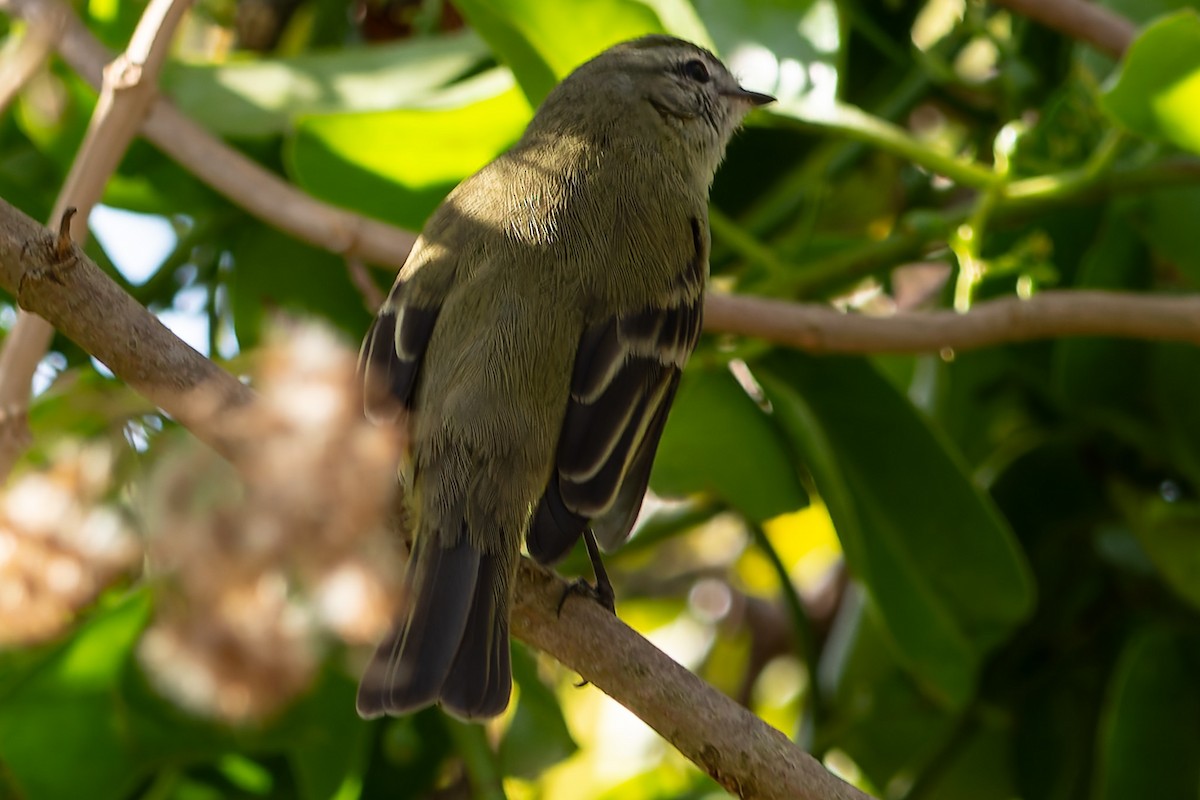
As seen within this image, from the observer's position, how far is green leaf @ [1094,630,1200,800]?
2.40 m

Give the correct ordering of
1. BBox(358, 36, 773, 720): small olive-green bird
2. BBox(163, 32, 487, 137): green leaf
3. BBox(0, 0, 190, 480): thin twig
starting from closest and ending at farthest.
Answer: BBox(0, 0, 190, 480): thin twig < BBox(358, 36, 773, 720): small olive-green bird < BBox(163, 32, 487, 137): green leaf

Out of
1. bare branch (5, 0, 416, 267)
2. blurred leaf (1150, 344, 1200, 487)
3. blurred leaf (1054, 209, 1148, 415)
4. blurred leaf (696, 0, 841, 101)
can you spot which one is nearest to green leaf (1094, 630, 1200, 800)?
blurred leaf (1150, 344, 1200, 487)

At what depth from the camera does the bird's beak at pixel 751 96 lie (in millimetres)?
2504

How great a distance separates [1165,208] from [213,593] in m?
2.11

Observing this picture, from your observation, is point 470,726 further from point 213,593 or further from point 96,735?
point 213,593

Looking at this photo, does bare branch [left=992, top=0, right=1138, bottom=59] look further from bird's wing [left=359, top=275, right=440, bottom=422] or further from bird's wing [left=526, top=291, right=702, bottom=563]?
bird's wing [left=359, top=275, right=440, bottom=422]

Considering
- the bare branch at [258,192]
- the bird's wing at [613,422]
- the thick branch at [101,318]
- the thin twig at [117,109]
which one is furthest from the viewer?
the bare branch at [258,192]

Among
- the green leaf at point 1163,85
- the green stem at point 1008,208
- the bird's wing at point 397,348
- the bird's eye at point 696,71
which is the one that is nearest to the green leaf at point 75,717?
the bird's wing at point 397,348

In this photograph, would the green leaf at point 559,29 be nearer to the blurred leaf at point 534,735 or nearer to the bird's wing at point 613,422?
the bird's wing at point 613,422

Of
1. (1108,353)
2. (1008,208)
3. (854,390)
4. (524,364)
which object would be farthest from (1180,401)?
(524,364)

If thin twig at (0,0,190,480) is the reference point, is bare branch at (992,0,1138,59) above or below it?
below

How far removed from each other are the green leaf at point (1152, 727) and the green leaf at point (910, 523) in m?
0.21

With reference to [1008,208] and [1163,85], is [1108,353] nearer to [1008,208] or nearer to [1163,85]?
[1008,208]

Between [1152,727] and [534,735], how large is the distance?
109cm
